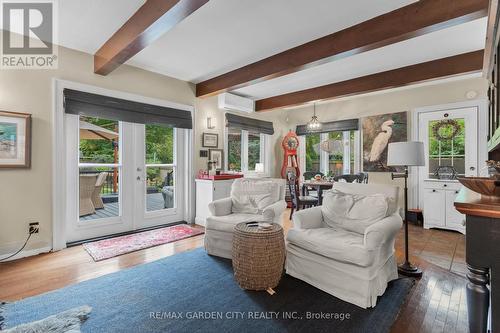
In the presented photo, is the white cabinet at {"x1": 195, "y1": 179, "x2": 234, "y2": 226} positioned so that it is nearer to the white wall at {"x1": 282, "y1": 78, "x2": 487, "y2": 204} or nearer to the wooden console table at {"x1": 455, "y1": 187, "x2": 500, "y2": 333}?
the white wall at {"x1": 282, "y1": 78, "x2": 487, "y2": 204}

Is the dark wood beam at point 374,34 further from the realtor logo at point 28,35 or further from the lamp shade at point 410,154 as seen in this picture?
the realtor logo at point 28,35

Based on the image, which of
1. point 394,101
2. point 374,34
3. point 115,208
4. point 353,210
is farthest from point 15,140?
point 394,101

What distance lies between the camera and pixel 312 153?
646cm

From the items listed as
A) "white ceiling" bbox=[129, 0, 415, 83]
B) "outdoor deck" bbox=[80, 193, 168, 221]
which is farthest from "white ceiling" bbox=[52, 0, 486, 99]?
"outdoor deck" bbox=[80, 193, 168, 221]

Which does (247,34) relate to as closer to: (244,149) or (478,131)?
(244,149)

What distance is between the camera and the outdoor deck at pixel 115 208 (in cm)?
368

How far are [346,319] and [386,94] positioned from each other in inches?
183

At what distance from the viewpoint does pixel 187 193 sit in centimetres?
458

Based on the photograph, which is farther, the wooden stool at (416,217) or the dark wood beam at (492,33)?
the wooden stool at (416,217)

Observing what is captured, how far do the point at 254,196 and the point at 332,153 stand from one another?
11.3 feet

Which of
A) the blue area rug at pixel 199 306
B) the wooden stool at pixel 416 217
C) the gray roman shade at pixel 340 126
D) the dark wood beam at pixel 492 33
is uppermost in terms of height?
the dark wood beam at pixel 492 33

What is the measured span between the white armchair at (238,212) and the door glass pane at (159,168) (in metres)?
1.52

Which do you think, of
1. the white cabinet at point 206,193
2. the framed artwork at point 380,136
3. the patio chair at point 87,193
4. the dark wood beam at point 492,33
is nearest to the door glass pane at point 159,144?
the white cabinet at point 206,193

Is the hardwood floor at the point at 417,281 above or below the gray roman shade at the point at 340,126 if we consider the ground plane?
below
